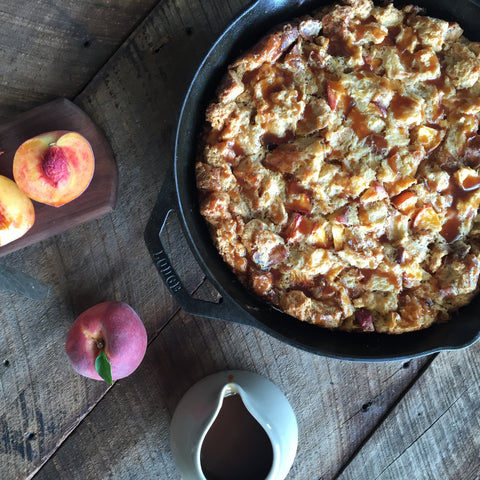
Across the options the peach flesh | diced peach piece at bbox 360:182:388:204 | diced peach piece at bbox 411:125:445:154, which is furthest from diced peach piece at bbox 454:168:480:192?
the peach flesh

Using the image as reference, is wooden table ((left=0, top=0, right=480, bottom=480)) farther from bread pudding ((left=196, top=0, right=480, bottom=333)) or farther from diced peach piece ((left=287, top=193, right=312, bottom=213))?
diced peach piece ((left=287, top=193, right=312, bottom=213))

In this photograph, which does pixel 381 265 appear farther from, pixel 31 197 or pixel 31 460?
pixel 31 460

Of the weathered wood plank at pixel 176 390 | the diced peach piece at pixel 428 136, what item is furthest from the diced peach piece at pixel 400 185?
the weathered wood plank at pixel 176 390

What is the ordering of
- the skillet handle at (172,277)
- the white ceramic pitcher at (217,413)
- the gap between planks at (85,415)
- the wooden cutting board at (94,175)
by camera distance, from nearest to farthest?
the skillet handle at (172,277)
the white ceramic pitcher at (217,413)
the wooden cutting board at (94,175)
the gap between planks at (85,415)

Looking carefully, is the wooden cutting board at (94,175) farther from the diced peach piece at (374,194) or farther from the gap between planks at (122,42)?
the diced peach piece at (374,194)

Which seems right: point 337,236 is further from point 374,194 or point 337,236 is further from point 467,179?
point 467,179

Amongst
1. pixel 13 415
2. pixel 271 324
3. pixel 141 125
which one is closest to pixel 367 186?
pixel 271 324
